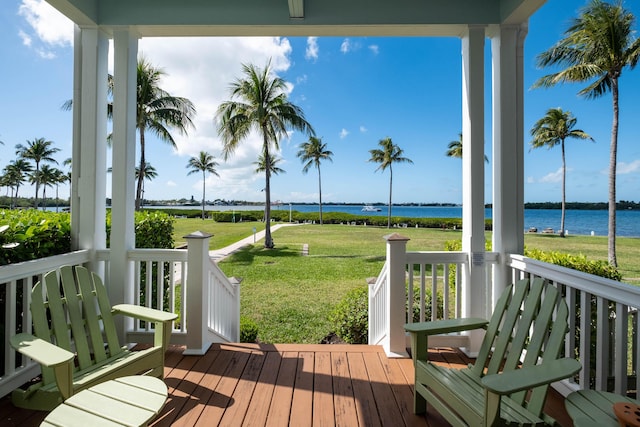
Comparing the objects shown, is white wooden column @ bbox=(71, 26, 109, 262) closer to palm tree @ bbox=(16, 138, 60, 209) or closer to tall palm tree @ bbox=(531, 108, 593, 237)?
palm tree @ bbox=(16, 138, 60, 209)

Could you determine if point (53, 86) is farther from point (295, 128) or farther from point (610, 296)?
point (295, 128)

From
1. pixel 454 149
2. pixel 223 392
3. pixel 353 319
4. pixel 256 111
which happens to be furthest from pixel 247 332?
pixel 454 149

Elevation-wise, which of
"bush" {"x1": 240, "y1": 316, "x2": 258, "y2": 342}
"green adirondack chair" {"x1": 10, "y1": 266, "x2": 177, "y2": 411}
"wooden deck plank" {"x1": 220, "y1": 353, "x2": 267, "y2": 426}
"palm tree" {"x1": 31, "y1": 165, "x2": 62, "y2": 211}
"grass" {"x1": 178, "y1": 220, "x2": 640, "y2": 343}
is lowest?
"grass" {"x1": 178, "y1": 220, "x2": 640, "y2": 343}

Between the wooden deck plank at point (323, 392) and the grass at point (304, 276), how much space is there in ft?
9.45

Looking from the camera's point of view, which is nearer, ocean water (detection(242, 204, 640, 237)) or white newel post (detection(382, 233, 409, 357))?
white newel post (detection(382, 233, 409, 357))

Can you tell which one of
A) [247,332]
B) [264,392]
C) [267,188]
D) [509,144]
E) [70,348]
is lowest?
[247,332]

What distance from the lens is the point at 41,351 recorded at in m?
1.48

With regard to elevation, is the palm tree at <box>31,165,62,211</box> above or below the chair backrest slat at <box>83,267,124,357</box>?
above

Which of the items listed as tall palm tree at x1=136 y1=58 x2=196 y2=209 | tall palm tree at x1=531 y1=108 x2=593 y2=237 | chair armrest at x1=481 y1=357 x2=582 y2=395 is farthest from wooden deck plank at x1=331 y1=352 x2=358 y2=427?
tall palm tree at x1=531 y1=108 x2=593 y2=237

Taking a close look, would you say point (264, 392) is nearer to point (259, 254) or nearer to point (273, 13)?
point (273, 13)

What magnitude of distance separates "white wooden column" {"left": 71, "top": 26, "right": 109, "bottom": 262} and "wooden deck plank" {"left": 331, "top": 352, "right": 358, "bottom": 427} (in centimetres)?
234

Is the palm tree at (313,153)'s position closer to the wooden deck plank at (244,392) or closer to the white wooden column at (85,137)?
the white wooden column at (85,137)

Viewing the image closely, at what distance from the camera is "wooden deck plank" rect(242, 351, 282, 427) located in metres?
1.82

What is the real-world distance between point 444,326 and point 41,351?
2.04m
